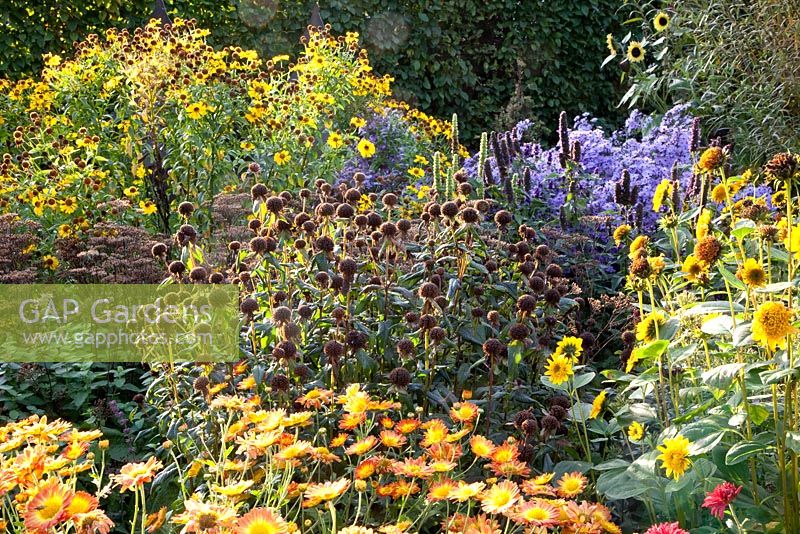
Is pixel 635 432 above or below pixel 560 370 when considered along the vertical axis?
below

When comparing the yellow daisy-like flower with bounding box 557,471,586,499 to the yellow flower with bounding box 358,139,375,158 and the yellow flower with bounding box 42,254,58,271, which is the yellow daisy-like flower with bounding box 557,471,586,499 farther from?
the yellow flower with bounding box 358,139,375,158

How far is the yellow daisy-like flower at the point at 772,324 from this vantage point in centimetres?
154

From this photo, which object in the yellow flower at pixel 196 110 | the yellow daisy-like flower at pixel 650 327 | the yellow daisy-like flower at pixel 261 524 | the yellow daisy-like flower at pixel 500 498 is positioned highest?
the yellow flower at pixel 196 110

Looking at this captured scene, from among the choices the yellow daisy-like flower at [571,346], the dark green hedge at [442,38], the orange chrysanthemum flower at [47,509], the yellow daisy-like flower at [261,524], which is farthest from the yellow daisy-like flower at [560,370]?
the dark green hedge at [442,38]

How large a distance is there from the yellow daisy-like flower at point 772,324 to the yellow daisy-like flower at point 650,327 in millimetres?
328

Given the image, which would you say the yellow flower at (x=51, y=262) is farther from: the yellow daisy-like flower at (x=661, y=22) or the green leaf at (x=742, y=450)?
the yellow daisy-like flower at (x=661, y=22)

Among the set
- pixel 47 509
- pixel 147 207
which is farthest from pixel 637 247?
pixel 147 207

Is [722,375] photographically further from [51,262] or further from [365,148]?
[365,148]

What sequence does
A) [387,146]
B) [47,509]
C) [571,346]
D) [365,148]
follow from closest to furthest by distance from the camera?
[47,509] → [571,346] → [365,148] → [387,146]

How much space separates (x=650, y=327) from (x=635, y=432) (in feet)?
0.87

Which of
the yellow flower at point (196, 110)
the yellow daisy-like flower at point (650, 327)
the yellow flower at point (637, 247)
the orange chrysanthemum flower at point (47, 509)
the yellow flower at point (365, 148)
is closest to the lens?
the orange chrysanthemum flower at point (47, 509)

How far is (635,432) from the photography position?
77.2 inches

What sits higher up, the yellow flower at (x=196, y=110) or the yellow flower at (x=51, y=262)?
the yellow flower at (x=196, y=110)

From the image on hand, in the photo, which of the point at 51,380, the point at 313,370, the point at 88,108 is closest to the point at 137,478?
the point at 313,370
